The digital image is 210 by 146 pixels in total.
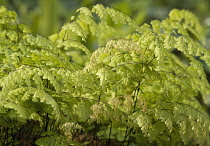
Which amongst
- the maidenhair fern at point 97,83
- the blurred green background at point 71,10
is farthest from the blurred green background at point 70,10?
the maidenhair fern at point 97,83

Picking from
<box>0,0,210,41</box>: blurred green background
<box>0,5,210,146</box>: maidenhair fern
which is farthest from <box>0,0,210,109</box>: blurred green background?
<box>0,5,210,146</box>: maidenhair fern

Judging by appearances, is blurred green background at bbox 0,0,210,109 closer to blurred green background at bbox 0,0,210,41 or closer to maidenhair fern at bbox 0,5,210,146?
blurred green background at bbox 0,0,210,41

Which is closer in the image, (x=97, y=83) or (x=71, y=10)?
(x=97, y=83)

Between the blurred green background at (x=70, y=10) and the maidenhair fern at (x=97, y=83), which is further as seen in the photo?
the blurred green background at (x=70, y=10)

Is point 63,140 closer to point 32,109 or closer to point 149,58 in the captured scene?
point 32,109

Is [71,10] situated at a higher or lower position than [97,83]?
higher

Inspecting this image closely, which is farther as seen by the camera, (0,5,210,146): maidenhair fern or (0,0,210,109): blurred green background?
(0,0,210,109): blurred green background

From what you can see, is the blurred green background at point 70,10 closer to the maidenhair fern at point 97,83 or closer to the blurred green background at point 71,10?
the blurred green background at point 71,10

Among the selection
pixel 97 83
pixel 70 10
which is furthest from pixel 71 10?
pixel 97 83

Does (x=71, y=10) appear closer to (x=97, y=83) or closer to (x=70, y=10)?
(x=70, y=10)
